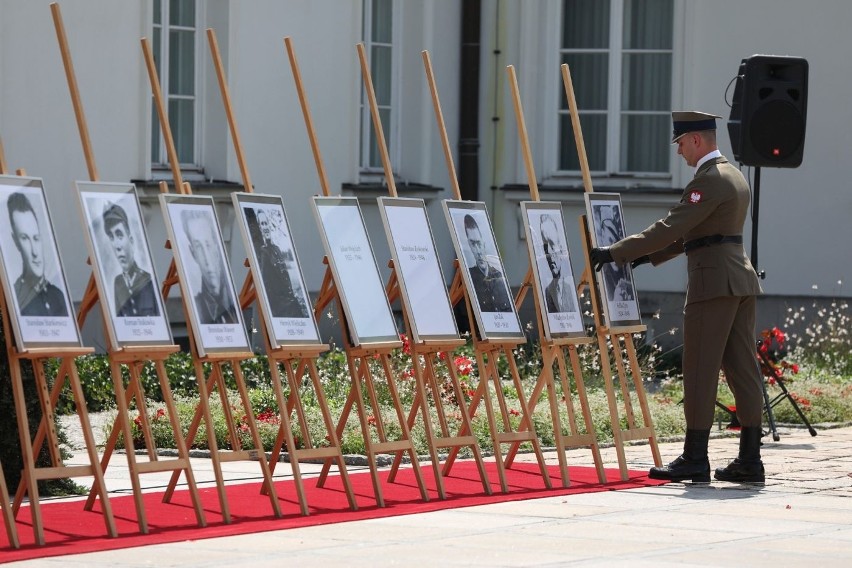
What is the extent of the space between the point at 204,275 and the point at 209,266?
6 cm

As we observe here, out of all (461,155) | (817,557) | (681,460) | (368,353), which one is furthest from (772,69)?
(461,155)

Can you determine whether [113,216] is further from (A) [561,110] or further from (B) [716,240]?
(A) [561,110]

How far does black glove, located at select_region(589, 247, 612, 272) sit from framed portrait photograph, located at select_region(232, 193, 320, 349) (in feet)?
5.75

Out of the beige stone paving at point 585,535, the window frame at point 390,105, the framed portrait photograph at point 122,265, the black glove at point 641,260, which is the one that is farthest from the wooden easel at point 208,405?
the window frame at point 390,105

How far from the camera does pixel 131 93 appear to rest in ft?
48.0

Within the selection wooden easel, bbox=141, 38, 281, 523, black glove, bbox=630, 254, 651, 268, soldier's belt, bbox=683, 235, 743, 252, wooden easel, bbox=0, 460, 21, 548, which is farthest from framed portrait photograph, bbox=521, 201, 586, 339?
wooden easel, bbox=0, 460, 21, 548

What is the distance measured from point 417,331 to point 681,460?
5.30 feet

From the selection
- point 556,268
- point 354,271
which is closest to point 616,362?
point 556,268

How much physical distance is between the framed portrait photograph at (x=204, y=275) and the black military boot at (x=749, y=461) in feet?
9.16

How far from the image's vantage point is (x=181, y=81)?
1534cm

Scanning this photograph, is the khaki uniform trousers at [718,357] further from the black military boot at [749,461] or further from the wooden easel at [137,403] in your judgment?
the wooden easel at [137,403]

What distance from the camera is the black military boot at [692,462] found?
362 inches

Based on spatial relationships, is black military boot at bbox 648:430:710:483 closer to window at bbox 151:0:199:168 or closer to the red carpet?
the red carpet

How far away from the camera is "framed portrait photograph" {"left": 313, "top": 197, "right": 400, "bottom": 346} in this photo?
8.44 meters
